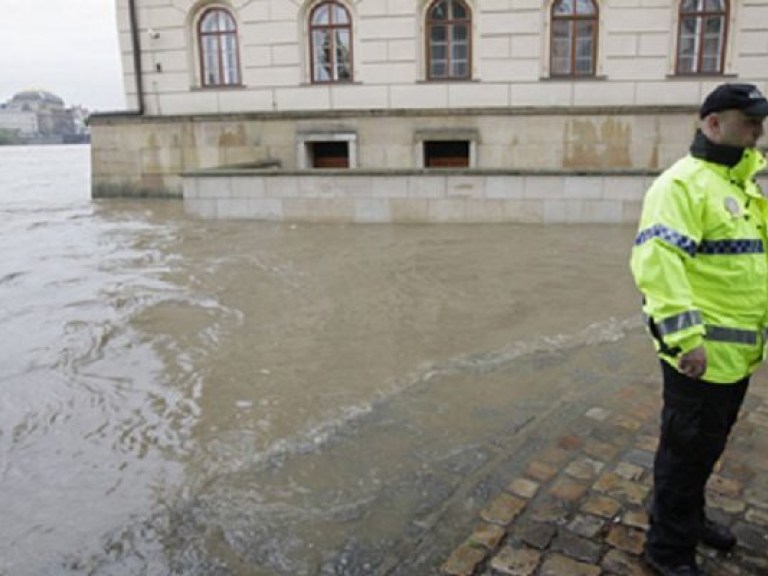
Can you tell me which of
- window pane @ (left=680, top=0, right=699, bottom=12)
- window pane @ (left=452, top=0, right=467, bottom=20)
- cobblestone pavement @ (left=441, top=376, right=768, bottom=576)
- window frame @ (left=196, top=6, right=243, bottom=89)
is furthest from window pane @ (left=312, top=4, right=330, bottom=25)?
cobblestone pavement @ (left=441, top=376, right=768, bottom=576)

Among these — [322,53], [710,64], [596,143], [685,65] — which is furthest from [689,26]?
[322,53]

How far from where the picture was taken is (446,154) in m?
17.0

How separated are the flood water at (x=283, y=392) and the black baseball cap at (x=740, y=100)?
85.8 inches

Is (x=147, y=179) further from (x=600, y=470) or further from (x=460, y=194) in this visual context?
(x=600, y=470)

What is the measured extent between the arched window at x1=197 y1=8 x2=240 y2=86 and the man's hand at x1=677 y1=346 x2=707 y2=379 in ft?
55.7

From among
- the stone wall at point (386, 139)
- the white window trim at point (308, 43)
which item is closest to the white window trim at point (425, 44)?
the stone wall at point (386, 139)

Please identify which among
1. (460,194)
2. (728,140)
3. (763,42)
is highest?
(763,42)

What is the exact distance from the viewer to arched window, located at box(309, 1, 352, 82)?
17.2 meters

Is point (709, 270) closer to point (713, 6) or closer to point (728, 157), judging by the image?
point (728, 157)

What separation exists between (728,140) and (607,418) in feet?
7.75

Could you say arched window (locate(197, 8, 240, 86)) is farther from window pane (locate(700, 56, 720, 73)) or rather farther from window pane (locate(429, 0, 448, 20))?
window pane (locate(700, 56, 720, 73))

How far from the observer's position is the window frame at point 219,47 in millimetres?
17781

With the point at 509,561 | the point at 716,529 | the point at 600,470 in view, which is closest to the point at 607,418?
the point at 600,470

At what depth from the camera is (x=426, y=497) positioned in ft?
12.3
